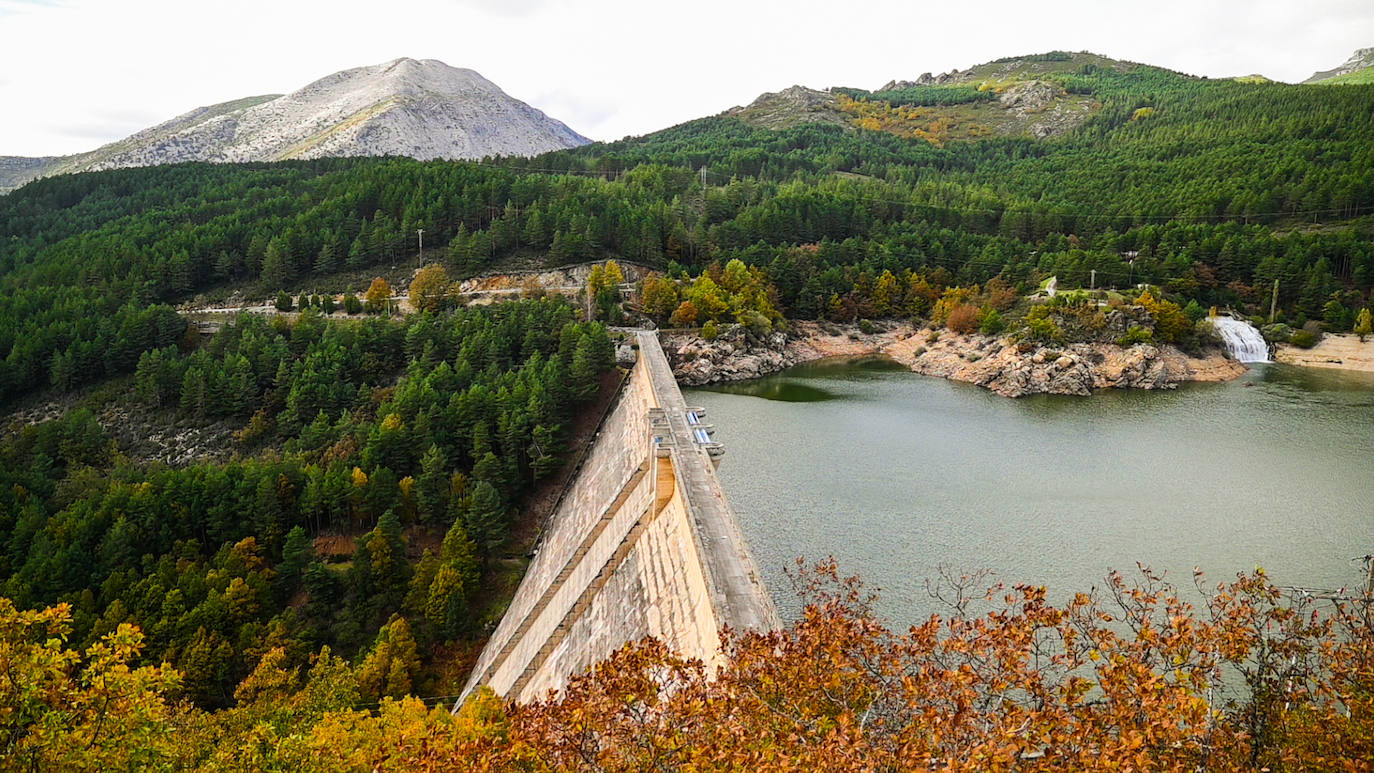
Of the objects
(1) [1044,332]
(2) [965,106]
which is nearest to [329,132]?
(2) [965,106]

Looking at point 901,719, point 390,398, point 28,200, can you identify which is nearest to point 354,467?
point 390,398

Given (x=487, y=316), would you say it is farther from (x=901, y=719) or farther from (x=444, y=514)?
(x=901, y=719)

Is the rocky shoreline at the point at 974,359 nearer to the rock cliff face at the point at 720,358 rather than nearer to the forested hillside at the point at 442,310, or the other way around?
the rock cliff face at the point at 720,358

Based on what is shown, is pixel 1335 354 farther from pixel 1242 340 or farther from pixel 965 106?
pixel 965 106

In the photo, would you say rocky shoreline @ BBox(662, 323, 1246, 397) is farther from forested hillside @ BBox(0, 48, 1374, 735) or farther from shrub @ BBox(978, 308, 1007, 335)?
forested hillside @ BBox(0, 48, 1374, 735)


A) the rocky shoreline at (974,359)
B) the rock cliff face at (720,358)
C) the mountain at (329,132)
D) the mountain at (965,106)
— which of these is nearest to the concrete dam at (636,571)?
the rock cliff face at (720,358)

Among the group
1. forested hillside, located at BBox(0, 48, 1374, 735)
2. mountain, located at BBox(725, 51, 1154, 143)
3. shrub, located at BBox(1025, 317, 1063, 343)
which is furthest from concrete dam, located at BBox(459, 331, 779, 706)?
mountain, located at BBox(725, 51, 1154, 143)
